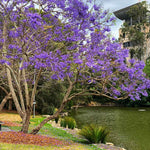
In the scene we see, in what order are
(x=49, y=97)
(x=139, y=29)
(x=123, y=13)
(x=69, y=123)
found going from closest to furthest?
(x=69, y=123), (x=49, y=97), (x=139, y=29), (x=123, y=13)

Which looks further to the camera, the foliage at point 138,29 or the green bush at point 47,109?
the foliage at point 138,29

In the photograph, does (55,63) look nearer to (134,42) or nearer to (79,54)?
(79,54)

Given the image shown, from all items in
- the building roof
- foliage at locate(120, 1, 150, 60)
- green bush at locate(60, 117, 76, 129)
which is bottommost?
green bush at locate(60, 117, 76, 129)

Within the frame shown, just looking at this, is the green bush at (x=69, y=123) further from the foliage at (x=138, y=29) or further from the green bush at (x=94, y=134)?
the foliage at (x=138, y=29)

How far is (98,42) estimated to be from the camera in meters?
10.6

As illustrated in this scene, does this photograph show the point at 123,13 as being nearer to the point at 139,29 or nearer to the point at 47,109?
the point at 139,29

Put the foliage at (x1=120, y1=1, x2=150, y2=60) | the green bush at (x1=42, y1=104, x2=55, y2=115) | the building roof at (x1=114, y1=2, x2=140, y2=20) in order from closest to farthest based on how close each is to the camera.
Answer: the green bush at (x1=42, y1=104, x2=55, y2=115) < the foliage at (x1=120, y1=1, x2=150, y2=60) < the building roof at (x1=114, y1=2, x2=140, y2=20)

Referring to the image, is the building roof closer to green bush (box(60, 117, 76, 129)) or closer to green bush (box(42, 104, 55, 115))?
green bush (box(42, 104, 55, 115))

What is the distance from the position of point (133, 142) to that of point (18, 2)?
A: 1032 cm

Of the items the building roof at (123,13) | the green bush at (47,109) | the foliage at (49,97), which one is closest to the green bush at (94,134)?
the foliage at (49,97)

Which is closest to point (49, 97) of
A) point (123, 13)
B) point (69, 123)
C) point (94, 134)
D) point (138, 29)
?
point (69, 123)

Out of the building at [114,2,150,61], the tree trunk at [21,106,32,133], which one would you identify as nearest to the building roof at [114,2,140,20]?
the building at [114,2,150,61]

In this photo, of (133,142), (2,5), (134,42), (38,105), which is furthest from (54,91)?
(134,42)

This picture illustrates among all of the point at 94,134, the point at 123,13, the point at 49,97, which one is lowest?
the point at 94,134
